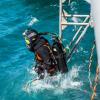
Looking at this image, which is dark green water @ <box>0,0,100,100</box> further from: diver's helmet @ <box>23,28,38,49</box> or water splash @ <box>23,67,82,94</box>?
diver's helmet @ <box>23,28,38,49</box>

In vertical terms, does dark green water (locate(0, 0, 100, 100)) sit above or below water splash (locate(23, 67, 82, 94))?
below

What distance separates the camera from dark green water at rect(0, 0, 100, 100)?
1672 centimetres

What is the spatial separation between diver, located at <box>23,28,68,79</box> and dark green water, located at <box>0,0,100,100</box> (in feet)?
3.64

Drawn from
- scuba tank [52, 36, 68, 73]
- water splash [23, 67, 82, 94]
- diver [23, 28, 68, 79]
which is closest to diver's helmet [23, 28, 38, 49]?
diver [23, 28, 68, 79]

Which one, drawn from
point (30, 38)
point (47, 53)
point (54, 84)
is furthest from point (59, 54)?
point (54, 84)

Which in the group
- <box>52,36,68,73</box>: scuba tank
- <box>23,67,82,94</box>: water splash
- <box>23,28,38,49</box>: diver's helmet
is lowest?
<box>23,67,82,94</box>: water splash

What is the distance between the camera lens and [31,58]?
20.1m

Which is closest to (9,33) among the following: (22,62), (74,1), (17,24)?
(17,24)

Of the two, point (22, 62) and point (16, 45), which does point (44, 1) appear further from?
point (22, 62)

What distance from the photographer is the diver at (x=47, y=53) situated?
50.6 ft

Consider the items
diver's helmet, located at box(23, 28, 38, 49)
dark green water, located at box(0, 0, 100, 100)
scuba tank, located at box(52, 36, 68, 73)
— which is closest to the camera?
scuba tank, located at box(52, 36, 68, 73)

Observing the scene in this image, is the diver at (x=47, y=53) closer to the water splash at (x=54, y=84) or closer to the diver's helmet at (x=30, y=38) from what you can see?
the diver's helmet at (x=30, y=38)

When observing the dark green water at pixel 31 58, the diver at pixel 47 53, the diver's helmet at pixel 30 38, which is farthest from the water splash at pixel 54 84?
the diver's helmet at pixel 30 38

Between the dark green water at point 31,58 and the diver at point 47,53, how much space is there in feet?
3.64
